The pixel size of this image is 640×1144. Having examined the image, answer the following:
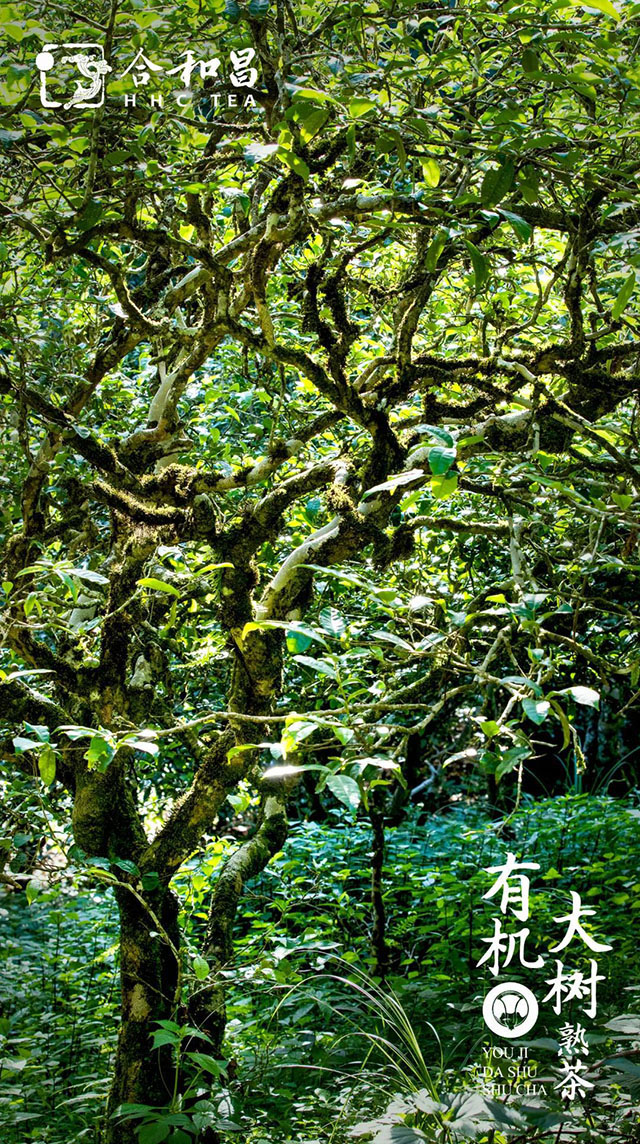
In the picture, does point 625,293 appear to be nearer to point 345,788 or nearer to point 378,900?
point 345,788

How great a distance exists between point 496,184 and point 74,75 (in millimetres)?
1188

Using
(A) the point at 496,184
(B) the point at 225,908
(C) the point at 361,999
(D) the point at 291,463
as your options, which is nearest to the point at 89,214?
(A) the point at 496,184

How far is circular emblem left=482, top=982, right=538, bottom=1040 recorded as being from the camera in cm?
199

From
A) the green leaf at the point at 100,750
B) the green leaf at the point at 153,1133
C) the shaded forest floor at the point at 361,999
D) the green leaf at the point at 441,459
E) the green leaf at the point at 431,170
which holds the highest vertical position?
the green leaf at the point at 431,170

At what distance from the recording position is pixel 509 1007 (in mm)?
2391

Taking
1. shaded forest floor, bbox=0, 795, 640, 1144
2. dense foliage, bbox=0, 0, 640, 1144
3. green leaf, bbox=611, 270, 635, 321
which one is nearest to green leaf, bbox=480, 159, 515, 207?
dense foliage, bbox=0, 0, 640, 1144

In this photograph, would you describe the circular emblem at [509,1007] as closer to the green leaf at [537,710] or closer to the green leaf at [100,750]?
the green leaf at [537,710]

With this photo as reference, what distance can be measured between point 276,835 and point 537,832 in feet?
6.06

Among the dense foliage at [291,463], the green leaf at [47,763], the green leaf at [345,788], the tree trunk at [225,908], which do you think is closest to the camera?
the green leaf at [345,788]

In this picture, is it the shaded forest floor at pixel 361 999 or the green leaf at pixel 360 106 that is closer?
the green leaf at pixel 360 106

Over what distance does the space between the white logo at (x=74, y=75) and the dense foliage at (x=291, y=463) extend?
32mm

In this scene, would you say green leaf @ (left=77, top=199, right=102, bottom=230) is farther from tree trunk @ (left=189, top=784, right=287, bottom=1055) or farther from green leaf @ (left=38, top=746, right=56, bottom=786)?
tree trunk @ (left=189, top=784, right=287, bottom=1055)

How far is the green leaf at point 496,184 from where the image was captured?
1654 mm

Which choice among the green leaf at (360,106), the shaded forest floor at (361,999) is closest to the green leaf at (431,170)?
the green leaf at (360,106)
